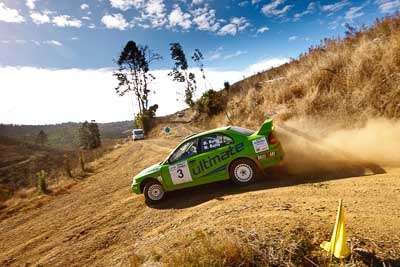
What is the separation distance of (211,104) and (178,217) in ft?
67.0

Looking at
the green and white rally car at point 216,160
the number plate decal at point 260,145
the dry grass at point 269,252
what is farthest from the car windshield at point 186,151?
the dry grass at point 269,252

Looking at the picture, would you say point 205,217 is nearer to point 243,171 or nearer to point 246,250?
point 243,171

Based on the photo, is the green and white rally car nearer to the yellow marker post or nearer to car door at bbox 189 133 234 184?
car door at bbox 189 133 234 184

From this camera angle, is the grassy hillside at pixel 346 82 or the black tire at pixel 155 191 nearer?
the black tire at pixel 155 191

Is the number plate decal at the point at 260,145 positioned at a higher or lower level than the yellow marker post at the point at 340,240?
higher

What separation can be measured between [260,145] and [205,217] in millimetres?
2360

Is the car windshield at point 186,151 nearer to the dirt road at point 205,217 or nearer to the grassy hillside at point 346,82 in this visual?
the dirt road at point 205,217

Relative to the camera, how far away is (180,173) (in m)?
7.15

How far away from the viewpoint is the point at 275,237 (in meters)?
3.61

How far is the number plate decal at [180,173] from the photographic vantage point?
23.3 ft

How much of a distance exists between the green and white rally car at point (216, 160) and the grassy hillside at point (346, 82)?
A: 349 cm

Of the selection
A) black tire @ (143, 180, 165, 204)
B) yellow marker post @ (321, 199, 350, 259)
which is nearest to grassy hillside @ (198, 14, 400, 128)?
yellow marker post @ (321, 199, 350, 259)

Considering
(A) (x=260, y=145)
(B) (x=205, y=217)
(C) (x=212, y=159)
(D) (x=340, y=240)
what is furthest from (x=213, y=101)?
(D) (x=340, y=240)

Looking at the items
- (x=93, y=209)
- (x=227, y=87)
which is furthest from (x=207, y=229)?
(x=227, y=87)
